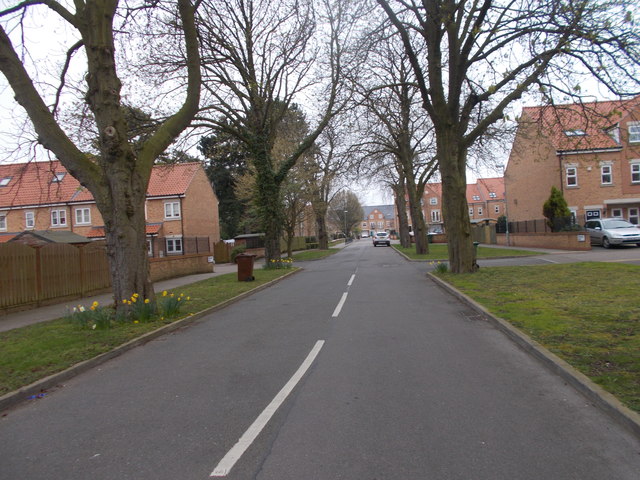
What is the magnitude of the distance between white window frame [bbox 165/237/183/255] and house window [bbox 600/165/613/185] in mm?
32577

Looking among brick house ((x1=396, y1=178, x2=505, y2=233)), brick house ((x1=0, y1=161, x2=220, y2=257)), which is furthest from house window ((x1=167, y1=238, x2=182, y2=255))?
brick house ((x1=396, y1=178, x2=505, y2=233))

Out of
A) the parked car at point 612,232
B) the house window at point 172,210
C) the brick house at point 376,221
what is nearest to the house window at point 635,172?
the parked car at point 612,232

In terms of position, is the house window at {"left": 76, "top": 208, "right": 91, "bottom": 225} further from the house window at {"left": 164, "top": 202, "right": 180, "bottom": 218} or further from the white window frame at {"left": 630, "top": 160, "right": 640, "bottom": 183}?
the white window frame at {"left": 630, "top": 160, "right": 640, "bottom": 183}

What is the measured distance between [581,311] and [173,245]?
33.7 meters

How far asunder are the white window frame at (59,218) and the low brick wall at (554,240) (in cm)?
3726

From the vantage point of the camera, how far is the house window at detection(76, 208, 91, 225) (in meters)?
38.9

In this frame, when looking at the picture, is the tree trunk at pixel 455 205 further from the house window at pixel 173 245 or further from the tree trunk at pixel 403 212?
the house window at pixel 173 245

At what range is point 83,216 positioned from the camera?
128 feet

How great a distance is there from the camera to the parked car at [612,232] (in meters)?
25.7

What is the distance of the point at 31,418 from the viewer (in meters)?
4.85

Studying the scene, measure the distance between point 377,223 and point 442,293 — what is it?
16728cm

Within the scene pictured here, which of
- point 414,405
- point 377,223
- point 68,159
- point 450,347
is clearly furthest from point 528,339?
point 377,223

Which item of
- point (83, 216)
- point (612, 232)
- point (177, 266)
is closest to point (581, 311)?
point (177, 266)

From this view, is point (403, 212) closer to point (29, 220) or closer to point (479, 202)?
point (29, 220)
